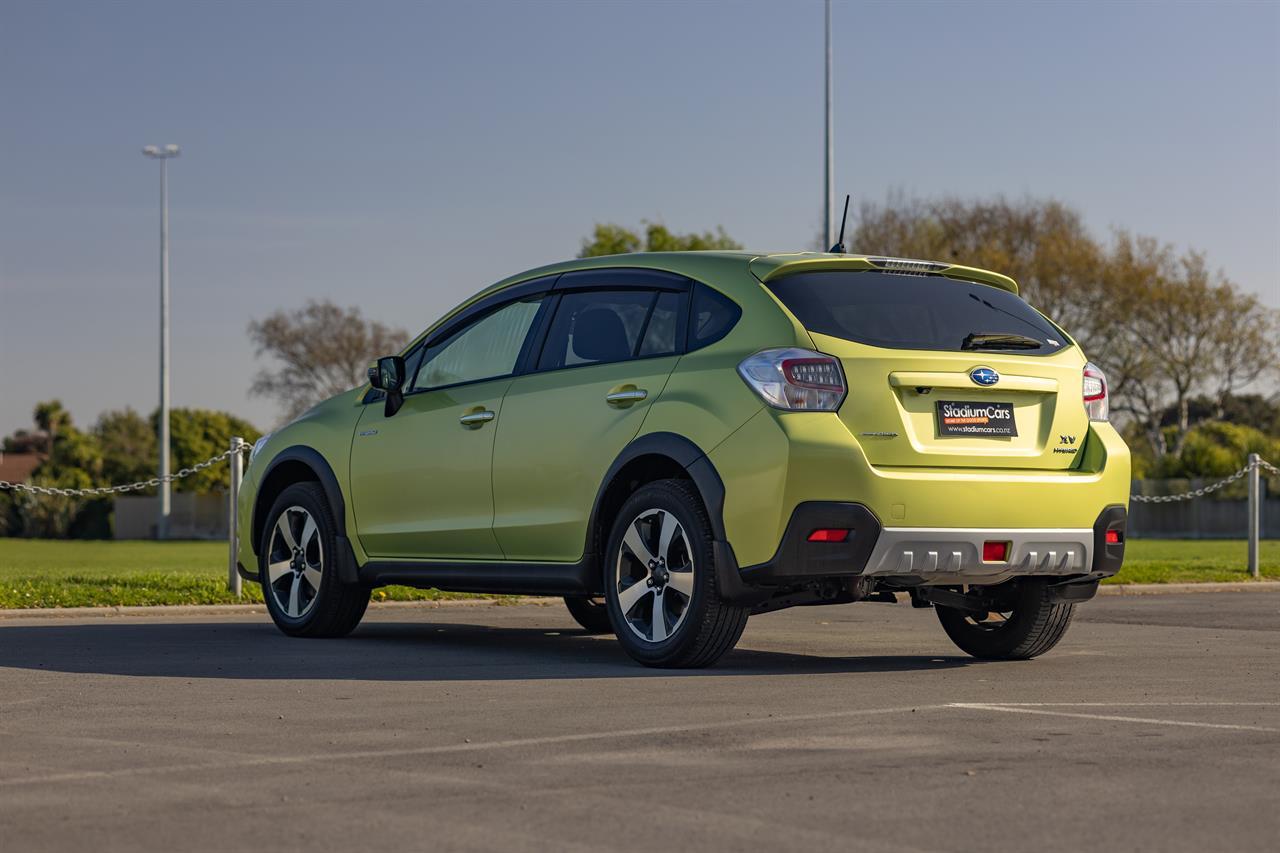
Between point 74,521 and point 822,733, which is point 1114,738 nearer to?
point 822,733

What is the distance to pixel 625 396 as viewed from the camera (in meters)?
9.02

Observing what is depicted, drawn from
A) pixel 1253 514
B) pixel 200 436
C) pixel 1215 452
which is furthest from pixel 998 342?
pixel 200 436

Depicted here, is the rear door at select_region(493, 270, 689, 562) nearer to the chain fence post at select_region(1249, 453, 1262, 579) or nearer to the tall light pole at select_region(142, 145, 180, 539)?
Answer: the chain fence post at select_region(1249, 453, 1262, 579)

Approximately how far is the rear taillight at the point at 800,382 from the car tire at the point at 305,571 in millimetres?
3544

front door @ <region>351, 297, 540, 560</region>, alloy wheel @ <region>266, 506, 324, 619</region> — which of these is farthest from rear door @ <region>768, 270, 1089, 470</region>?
alloy wheel @ <region>266, 506, 324, 619</region>

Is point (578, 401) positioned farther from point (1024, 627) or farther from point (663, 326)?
point (1024, 627)

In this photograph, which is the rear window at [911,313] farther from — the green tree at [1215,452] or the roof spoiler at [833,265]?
the green tree at [1215,452]

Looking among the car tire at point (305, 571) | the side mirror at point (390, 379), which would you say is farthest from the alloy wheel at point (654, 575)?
the car tire at point (305, 571)

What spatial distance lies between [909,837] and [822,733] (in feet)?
5.97

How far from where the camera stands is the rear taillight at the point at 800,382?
27.2ft

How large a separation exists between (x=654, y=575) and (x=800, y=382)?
1233mm

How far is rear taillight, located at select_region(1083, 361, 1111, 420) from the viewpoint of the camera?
29.9ft

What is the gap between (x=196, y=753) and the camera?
241 inches

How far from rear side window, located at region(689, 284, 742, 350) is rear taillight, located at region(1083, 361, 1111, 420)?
1800 mm
